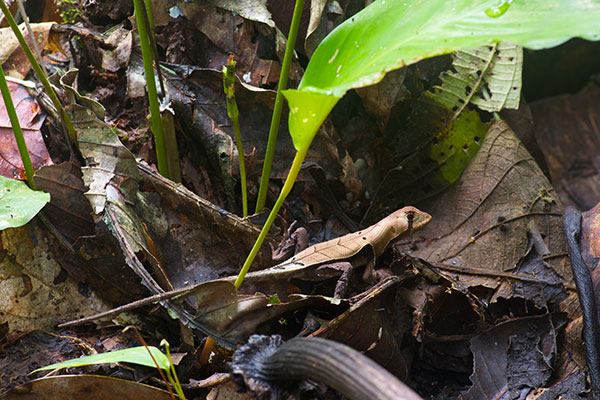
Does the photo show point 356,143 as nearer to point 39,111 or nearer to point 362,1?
point 362,1

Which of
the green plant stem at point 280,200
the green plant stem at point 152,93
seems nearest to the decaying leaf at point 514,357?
the green plant stem at point 280,200

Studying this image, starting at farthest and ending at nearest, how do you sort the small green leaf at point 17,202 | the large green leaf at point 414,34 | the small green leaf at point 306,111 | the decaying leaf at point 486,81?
1. the decaying leaf at point 486,81
2. the small green leaf at point 17,202
3. the small green leaf at point 306,111
4. the large green leaf at point 414,34

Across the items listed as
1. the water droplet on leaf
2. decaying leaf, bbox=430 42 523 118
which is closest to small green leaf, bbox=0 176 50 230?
the water droplet on leaf

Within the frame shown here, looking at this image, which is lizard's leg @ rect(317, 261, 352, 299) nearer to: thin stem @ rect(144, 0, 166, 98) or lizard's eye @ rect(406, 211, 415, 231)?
lizard's eye @ rect(406, 211, 415, 231)

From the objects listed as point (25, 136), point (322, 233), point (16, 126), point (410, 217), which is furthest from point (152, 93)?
point (410, 217)

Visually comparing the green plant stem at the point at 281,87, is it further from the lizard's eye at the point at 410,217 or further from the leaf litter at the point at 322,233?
the lizard's eye at the point at 410,217
